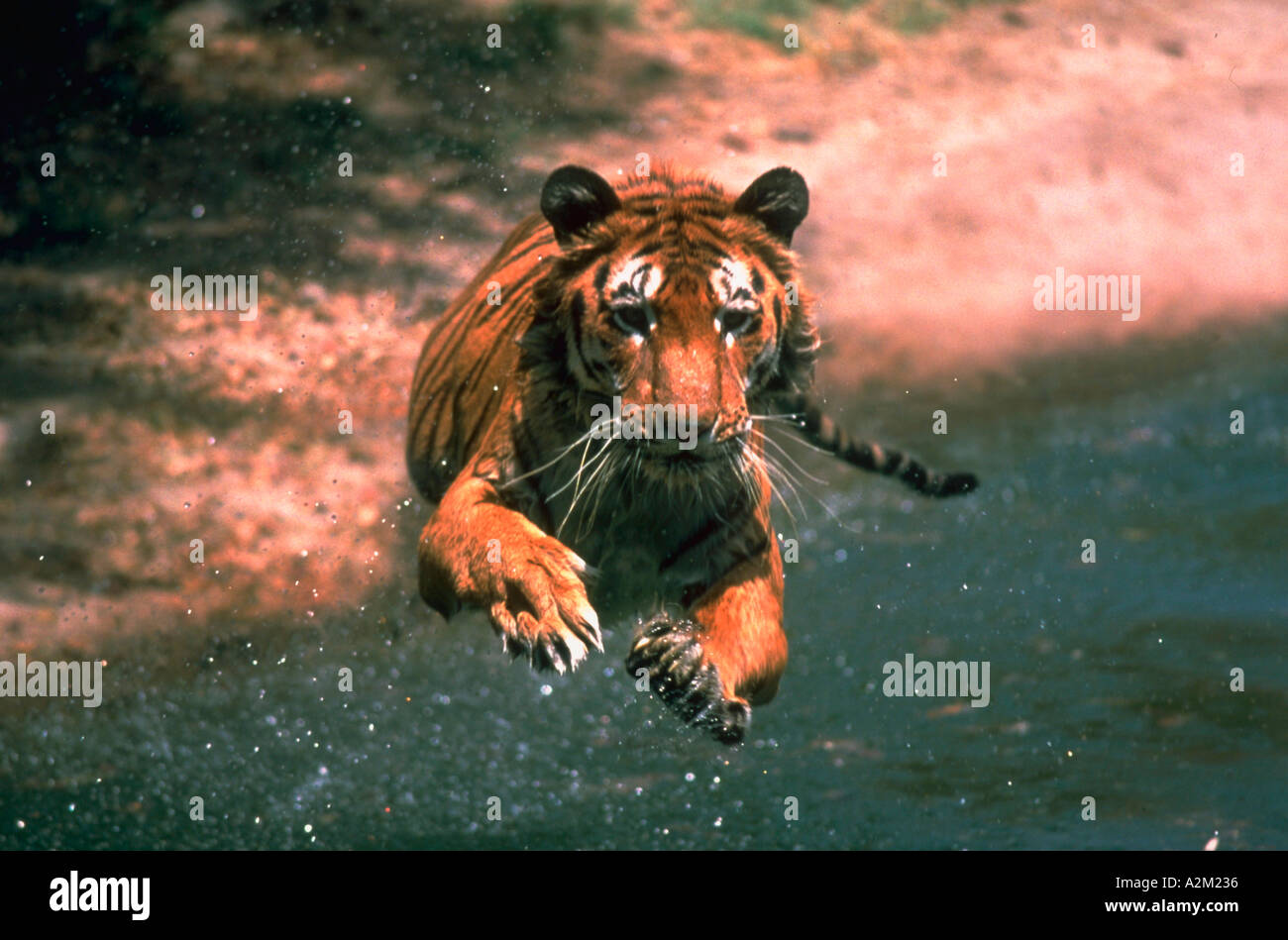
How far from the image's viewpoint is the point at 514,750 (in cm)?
1195

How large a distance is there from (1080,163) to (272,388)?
5.49m

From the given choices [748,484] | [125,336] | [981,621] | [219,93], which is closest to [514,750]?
[981,621]

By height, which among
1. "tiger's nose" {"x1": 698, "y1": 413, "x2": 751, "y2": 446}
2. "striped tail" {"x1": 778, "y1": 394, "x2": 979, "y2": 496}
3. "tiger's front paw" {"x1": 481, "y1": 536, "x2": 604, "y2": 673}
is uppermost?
"striped tail" {"x1": 778, "y1": 394, "x2": 979, "y2": 496}

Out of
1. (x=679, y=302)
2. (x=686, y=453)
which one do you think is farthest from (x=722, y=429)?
(x=679, y=302)

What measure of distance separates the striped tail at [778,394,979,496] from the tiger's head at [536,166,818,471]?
1225 millimetres

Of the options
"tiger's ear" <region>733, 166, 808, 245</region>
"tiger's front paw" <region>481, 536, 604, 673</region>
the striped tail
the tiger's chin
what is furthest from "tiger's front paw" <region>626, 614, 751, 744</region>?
the striped tail

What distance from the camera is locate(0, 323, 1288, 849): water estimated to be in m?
9.86

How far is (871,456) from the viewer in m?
5.94

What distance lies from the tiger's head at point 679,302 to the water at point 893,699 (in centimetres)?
469

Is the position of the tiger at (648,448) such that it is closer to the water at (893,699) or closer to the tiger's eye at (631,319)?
the tiger's eye at (631,319)

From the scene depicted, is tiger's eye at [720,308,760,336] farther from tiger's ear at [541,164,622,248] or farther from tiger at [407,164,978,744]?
tiger's ear at [541,164,622,248]

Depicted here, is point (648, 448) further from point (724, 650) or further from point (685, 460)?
point (724, 650)

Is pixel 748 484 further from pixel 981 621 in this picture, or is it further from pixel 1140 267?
pixel 981 621

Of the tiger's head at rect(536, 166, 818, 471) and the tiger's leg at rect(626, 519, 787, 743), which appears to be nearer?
the tiger's leg at rect(626, 519, 787, 743)
